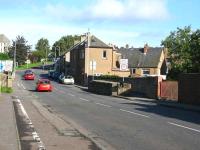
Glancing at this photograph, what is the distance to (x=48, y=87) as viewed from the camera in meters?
60.9

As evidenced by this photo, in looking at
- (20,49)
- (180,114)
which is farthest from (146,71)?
(180,114)

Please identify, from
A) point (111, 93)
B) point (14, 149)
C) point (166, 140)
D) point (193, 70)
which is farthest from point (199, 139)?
point (193, 70)

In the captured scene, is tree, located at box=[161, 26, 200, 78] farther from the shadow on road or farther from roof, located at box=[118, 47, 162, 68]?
the shadow on road

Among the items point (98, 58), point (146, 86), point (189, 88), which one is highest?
point (98, 58)

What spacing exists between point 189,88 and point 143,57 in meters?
64.7

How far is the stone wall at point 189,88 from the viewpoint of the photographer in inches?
1452

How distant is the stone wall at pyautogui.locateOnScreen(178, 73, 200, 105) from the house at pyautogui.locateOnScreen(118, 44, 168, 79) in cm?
5910

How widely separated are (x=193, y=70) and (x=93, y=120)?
37.7 metres

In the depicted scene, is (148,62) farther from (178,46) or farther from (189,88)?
(189,88)

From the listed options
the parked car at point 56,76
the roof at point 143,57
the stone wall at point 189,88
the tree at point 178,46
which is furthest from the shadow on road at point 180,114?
the parked car at point 56,76

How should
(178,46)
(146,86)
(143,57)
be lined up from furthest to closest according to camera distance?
(143,57), (178,46), (146,86)

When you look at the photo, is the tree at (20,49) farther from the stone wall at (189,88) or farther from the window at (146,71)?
the stone wall at (189,88)

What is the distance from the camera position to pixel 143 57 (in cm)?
10269

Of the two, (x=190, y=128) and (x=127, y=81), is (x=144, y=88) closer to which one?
(x=127, y=81)
